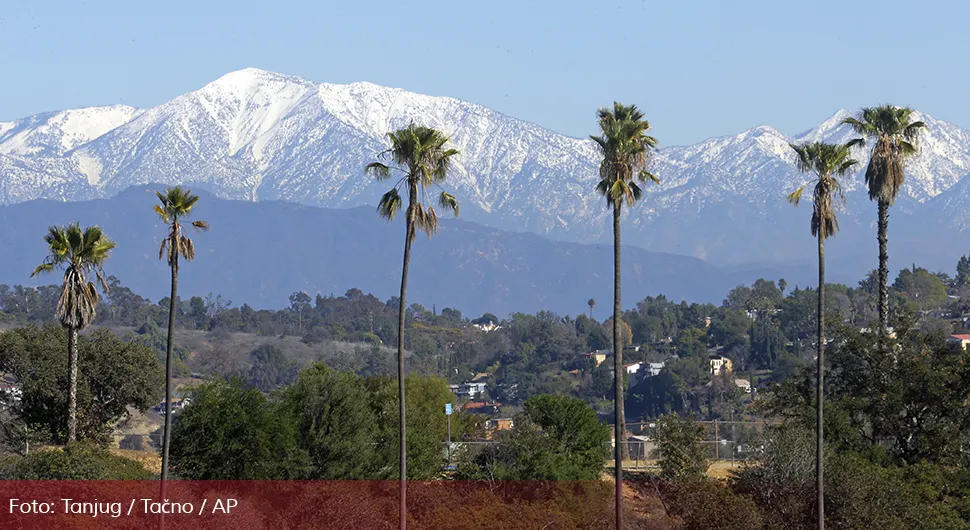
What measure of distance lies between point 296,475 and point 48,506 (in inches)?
386

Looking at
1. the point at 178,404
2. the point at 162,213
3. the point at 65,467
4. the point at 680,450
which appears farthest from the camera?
the point at 178,404

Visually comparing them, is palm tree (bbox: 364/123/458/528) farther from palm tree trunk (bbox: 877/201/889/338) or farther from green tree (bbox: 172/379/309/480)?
palm tree trunk (bbox: 877/201/889/338)

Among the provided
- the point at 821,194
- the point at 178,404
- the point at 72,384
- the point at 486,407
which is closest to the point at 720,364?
the point at 486,407

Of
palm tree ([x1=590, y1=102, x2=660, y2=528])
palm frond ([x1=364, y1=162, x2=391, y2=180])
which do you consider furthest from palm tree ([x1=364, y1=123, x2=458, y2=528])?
palm tree ([x1=590, y1=102, x2=660, y2=528])

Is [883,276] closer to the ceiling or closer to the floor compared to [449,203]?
closer to the floor

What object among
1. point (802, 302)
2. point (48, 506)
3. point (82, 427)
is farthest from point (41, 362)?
point (802, 302)

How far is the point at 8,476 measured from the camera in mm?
42875

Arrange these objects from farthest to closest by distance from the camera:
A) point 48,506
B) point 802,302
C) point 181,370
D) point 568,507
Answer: point 802,302 < point 181,370 < point 568,507 < point 48,506

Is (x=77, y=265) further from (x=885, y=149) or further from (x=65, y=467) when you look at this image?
(x=885, y=149)

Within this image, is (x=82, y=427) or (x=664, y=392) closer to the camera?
(x=82, y=427)

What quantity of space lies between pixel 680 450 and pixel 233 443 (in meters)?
16.2

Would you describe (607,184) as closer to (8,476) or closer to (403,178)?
(403,178)

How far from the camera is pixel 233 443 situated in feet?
155

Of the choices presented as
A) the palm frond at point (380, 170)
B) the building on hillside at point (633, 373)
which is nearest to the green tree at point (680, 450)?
the palm frond at point (380, 170)
